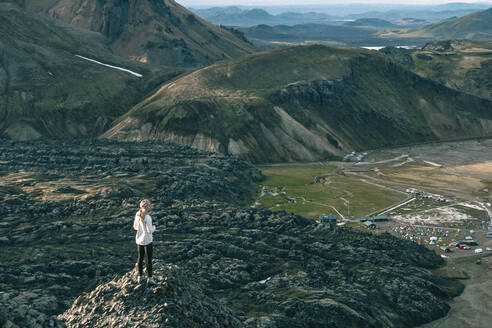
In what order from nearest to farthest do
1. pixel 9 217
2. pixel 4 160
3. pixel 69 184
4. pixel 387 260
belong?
pixel 387 260, pixel 9 217, pixel 69 184, pixel 4 160

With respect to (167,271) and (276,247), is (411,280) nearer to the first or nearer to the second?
(276,247)

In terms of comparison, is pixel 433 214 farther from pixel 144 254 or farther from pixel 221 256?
pixel 144 254

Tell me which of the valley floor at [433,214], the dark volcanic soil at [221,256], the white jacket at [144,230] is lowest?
the valley floor at [433,214]

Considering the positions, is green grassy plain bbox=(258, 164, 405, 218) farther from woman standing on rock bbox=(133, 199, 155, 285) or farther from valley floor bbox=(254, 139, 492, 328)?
woman standing on rock bbox=(133, 199, 155, 285)

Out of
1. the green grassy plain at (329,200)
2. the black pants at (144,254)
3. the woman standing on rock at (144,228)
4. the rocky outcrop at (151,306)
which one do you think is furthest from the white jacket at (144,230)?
the green grassy plain at (329,200)

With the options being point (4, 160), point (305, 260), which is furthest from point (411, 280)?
point (4, 160)

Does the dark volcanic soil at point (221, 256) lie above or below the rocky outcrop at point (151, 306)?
below

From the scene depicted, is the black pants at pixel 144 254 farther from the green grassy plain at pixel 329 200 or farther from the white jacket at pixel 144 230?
the green grassy plain at pixel 329 200
